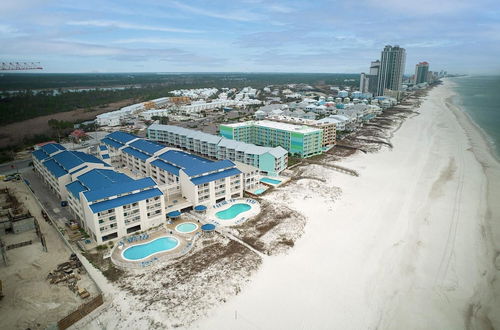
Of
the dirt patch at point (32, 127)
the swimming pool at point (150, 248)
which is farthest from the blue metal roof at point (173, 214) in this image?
the dirt patch at point (32, 127)

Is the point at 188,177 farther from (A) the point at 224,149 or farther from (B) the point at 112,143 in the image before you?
(B) the point at 112,143

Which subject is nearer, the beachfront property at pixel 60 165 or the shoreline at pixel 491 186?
the shoreline at pixel 491 186

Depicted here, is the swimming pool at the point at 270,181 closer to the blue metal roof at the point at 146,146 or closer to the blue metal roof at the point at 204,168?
the blue metal roof at the point at 204,168

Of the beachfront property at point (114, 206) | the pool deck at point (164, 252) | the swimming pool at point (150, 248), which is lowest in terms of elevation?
the swimming pool at point (150, 248)

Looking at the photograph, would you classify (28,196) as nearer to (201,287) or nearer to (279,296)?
(201,287)

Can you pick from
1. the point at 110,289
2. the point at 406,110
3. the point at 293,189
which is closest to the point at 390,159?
the point at 293,189

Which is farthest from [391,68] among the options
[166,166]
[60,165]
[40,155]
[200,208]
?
[60,165]

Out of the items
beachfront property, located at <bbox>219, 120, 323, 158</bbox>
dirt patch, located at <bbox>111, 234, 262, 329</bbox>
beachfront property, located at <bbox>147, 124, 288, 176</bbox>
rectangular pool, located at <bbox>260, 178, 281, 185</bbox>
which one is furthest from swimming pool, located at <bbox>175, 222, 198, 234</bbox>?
beachfront property, located at <bbox>219, 120, 323, 158</bbox>
